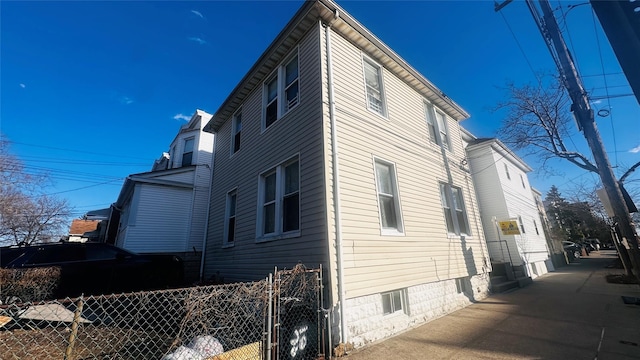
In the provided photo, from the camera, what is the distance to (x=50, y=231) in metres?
25.3

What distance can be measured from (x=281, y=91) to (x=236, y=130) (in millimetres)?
3204

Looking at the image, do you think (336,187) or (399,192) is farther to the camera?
(399,192)

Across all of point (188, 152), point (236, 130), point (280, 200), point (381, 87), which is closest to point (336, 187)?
point (280, 200)

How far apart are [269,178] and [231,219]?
8.55 feet

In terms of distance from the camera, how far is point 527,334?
180 inches

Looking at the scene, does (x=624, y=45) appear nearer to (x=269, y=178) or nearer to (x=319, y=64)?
(x=319, y=64)

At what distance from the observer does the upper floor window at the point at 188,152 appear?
16.3 meters

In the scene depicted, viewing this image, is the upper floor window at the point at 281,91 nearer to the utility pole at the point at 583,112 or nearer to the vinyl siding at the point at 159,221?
the utility pole at the point at 583,112

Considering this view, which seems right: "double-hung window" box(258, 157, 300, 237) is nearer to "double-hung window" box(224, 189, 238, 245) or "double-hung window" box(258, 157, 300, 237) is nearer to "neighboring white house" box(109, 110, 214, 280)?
"double-hung window" box(224, 189, 238, 245)

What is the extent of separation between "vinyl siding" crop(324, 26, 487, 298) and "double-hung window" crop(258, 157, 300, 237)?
4.14 feet

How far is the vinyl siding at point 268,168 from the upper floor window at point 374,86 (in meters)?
1.80

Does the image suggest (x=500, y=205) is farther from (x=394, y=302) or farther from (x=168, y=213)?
(x=168, y=213)

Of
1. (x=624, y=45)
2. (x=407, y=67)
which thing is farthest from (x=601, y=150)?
(x=624, y=45)

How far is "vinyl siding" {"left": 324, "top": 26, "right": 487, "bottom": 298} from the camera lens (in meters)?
4.91
